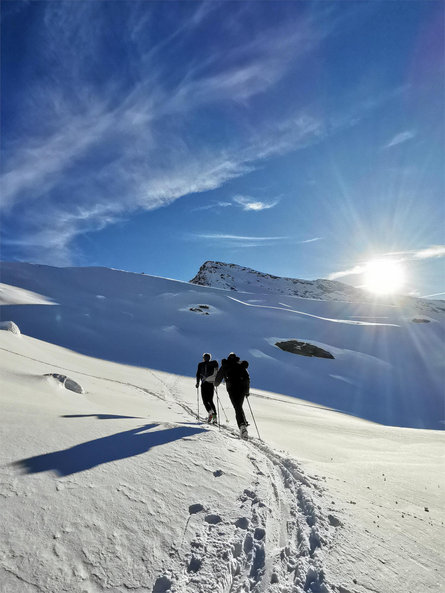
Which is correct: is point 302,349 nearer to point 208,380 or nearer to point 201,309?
point 201,309

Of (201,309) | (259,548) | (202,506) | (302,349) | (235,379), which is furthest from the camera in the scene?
(201,309)

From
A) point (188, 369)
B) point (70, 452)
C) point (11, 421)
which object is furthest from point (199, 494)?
point (188, 369)

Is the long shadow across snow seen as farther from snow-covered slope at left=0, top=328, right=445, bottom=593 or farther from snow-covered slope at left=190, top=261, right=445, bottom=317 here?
snow-covered slope at left=190, top=261, right=445, bottom=317

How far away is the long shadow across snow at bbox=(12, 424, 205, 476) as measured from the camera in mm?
3105

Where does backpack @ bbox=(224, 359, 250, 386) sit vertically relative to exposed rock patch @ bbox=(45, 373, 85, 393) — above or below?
above

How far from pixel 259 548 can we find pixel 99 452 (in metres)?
2.04

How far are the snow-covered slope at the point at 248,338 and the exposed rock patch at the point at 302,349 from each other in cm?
78

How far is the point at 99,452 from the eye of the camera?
3645mm

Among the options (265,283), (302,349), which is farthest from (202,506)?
(265,283)

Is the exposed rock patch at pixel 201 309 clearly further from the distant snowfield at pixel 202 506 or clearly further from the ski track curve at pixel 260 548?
the ski track curve at pixel 260 548

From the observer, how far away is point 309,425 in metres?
9.88

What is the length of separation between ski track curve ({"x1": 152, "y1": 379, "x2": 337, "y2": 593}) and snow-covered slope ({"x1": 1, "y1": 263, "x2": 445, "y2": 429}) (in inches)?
647

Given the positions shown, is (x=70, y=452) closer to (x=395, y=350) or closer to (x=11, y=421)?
(x=11, y=421)

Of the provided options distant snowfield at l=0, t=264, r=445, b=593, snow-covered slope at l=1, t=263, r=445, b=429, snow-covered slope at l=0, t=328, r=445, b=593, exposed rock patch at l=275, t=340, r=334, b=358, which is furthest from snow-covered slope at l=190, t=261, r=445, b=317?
snow-covered slope at l=0, t=328, r=445, b=593
